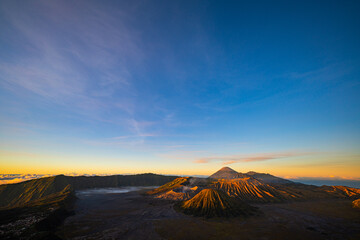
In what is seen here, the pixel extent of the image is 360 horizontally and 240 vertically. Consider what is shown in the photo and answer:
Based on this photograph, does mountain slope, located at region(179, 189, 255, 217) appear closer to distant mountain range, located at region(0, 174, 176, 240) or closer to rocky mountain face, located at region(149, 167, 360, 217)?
rocky mountain face, located at region(149, 167, 360, 217)

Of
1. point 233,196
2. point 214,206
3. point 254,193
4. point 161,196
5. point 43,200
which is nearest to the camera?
point 214,206

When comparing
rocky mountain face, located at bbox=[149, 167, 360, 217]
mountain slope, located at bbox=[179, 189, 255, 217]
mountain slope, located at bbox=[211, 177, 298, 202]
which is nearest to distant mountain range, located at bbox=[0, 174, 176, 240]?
mountain slope, located at bbox=[179, 189, 255, 217]

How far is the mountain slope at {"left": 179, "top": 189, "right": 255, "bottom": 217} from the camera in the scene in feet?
104

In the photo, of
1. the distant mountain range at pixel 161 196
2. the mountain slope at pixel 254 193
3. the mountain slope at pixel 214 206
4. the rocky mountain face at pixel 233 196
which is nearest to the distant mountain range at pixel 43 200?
the distant mountain range at pixel 161 196

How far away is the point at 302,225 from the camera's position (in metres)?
26.5

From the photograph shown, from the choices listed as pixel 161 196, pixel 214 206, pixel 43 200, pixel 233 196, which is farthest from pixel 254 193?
pixel 43 200

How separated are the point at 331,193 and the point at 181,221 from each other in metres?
74.5

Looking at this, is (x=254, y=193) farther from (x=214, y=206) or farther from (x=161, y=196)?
(x=161, y=196)

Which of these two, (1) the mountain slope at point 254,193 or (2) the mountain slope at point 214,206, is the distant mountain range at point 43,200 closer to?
(2) the mountain slope at point 214,206

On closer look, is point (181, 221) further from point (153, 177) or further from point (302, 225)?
point (153, 177)

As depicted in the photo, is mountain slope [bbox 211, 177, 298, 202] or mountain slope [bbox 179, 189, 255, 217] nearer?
mountain slope [bbox 179, 189, 255, 217]

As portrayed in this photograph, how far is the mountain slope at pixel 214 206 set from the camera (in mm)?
31594

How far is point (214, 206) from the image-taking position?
3300 cm

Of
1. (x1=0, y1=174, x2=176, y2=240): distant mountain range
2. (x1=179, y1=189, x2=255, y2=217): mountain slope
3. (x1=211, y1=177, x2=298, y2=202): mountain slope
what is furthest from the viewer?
(x1=211, y1=177, x2=298, y2=202): mountain slope
